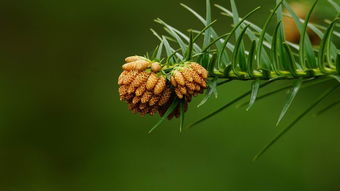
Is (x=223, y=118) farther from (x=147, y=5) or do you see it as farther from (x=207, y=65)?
(x=207, y=65)

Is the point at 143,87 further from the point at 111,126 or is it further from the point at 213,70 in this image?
the point at 111,126

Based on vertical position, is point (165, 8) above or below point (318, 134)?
above

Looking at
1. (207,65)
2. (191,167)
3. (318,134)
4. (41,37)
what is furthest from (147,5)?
(207,65)

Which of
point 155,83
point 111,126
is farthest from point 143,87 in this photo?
point 111,126

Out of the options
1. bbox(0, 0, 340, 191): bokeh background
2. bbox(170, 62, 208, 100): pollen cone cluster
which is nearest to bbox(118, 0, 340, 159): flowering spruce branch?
bbox(170, 62, 208, 100): pollen cone cluster

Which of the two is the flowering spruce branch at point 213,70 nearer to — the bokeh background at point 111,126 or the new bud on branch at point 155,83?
the new bud on branch at point 155,83

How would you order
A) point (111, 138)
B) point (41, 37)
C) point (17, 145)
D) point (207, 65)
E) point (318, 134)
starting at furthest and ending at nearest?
point (41, 37) < point (17, 145) < point (111, 138) < point (318, 134) < point (207, 65)

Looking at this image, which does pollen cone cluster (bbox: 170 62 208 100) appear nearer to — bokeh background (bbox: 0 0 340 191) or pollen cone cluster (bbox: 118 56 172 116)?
pollen cone cluster (bbox: 118 56 172 116)
